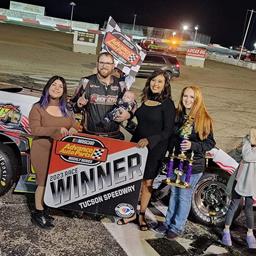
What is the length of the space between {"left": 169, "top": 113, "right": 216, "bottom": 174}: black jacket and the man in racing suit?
0.53 meters

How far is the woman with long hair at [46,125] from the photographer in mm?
3949

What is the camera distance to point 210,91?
665 inches

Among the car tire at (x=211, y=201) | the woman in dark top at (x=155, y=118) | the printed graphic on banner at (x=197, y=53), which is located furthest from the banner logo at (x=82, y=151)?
the printed graphic on banner at (x=197, y=53)

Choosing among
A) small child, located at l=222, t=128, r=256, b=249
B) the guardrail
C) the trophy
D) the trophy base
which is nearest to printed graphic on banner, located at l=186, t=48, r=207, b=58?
the guardrail

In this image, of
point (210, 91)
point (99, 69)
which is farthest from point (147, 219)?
point (210, 91)

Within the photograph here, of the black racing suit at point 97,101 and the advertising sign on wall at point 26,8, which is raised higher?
the advertising sign on wall at point 26,8

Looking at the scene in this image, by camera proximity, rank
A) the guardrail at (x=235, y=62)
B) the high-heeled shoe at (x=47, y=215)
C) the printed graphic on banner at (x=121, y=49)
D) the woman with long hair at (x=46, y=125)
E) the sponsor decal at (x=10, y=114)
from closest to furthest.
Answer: the woman with long hair at (x=46, y=125), the high-heeled shoe at (x=47, y=215), the sponsor decal at (x=10, y=114), the printed graphic on banner at (x=121, y=49), the guardrail at (x=235, y=62)

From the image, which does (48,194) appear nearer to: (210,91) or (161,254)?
(161,254)

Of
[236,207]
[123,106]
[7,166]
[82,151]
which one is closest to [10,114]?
[7,166]

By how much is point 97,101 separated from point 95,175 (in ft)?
2.52

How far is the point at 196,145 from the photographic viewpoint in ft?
13.2

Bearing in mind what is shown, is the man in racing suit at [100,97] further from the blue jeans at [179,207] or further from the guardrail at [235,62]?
the guardrail at [235,62]

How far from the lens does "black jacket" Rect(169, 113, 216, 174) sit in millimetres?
4062

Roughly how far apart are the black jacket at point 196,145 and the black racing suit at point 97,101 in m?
0.65
